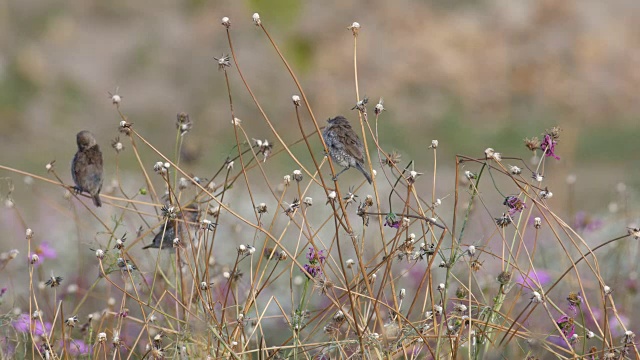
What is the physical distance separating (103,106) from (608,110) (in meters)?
6.60

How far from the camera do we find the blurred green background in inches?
504

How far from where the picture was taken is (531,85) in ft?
45.4

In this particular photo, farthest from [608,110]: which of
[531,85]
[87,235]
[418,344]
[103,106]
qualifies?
[418,344]

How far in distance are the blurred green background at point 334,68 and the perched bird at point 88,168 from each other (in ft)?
27.3

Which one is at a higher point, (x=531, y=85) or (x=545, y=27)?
(x=545, y=27)

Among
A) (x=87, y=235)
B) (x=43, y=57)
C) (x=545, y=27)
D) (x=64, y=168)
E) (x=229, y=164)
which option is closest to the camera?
(x=229, y=164)

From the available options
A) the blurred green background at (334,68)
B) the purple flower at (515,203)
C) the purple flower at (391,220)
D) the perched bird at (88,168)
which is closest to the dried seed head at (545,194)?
the purple flower at (515,203)

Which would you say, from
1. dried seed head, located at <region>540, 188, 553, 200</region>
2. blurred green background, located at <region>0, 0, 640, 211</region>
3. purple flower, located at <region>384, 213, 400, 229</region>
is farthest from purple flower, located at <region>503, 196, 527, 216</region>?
blurred green background, located at <region>0, 0, 640, 211</region>

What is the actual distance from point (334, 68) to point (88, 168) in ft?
33.1

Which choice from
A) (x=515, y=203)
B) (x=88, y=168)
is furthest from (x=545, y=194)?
(x=88, y=168)

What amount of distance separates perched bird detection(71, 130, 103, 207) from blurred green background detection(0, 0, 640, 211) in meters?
8.33

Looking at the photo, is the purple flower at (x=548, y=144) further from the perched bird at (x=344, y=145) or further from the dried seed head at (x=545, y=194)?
the perched bird at (x=344, y=145)

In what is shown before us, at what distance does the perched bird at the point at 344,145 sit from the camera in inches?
130

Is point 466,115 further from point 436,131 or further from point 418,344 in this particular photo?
point 418,344
